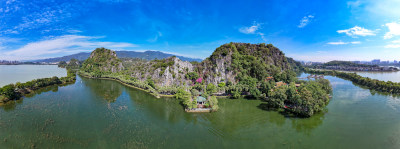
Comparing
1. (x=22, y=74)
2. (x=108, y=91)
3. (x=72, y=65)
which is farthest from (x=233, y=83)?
(x=72, y=65)

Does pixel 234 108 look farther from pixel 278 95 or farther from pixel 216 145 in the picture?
pixel 216 145

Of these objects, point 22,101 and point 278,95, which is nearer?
point 278,95

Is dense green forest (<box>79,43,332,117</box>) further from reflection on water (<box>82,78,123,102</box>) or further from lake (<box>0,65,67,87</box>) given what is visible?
lake (<box>0,65,67,87</box>)

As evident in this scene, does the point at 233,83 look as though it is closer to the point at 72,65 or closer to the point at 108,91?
the point at 108,91

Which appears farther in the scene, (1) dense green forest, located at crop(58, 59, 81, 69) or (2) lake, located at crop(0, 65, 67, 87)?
(1) dense green forest, located at crop(58, 59, 81, 69)

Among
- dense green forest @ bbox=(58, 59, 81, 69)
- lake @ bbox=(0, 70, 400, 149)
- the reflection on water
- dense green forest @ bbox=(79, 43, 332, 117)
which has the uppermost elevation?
dense green forest @ bbox=(58, 59, 81, 69)

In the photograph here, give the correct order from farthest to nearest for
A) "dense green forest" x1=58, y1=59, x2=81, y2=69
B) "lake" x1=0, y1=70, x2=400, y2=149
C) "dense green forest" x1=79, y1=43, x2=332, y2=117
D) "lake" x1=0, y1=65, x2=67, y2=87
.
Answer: "dense green forest" x1=58, y1=59, x2=81, y2=69 < "lake" x1=0, y1=65, x2=67, y2=87 < "dense green forest" x1=79, y1=43, x2=332, y2=117 < "lake" x1=0, y1=70, x2=400, y2=149

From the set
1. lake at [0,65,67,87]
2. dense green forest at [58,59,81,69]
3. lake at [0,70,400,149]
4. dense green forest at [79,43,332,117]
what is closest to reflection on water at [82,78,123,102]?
dense green forest at [79,43,332,117]

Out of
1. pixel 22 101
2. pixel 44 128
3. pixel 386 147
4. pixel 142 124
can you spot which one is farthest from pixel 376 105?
pixel 22 101

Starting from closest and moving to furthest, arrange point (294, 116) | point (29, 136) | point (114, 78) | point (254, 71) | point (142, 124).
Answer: point (29, 136) < point (142, 124) < point (294, 116) < point (254, 71) < point (114, 78)
